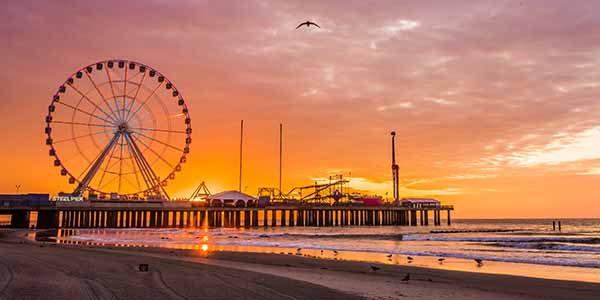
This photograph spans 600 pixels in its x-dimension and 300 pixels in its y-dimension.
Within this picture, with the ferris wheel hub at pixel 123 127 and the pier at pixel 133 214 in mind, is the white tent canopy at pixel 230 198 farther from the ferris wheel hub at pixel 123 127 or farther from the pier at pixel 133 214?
the ferris wheel hub at pixel 123 127

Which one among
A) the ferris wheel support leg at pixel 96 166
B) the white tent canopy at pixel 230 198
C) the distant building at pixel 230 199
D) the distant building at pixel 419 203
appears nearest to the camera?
the ferris wheel support leg at pixel 96 166

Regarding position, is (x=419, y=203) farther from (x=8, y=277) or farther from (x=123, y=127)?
(x=8, y=277)

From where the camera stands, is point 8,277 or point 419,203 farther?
point 419,203

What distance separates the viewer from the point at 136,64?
205 feet

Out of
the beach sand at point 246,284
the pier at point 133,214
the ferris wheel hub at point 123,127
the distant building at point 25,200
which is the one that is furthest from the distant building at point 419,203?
the beach sand at point 246,284

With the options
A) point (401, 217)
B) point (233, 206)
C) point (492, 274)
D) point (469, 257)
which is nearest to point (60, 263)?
point (492, 274)

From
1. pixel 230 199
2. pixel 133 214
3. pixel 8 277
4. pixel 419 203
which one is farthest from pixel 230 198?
pixel 8 277

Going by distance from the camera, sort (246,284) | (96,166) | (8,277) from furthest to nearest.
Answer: (96,166), (8,277), (246,284)

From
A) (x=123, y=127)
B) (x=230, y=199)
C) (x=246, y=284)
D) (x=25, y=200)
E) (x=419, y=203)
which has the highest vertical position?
(x=123, y=127)

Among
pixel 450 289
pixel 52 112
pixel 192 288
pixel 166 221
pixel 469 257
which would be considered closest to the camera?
pixel 192 288

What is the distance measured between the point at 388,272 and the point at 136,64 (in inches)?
2150

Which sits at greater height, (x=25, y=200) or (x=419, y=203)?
(x=419, y=203)

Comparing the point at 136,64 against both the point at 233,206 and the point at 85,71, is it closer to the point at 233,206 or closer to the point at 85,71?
the point at 85,71

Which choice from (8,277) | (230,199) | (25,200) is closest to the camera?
Result: (8,277)
